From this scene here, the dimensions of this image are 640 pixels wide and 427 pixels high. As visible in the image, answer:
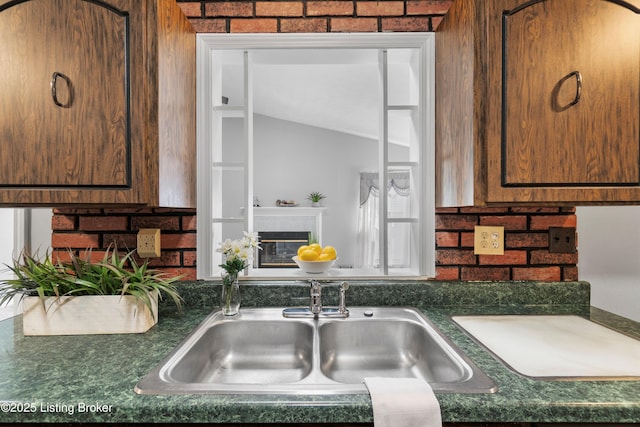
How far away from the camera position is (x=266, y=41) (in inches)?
52.2

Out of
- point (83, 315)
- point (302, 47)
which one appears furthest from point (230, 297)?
point (302, 47)

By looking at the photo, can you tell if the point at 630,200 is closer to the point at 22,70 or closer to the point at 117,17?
the point at 117,17

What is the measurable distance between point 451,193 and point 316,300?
1.87ft

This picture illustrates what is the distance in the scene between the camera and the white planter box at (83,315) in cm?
100

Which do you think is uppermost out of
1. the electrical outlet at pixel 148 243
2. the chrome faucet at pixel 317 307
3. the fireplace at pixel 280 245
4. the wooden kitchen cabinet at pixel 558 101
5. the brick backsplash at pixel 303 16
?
the brick backsplash at pixel 303 16

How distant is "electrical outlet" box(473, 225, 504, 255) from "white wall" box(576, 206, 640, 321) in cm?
A: 36

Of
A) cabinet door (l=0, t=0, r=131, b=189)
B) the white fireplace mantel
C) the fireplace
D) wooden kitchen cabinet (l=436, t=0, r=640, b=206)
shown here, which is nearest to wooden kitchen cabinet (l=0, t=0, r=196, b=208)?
cabinet door (l=0, t=0, r=131, b=189)

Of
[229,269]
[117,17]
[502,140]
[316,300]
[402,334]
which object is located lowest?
[402,334]

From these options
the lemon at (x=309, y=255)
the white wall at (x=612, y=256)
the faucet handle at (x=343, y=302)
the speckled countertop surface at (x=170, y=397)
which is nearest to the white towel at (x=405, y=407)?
the speckled countertop surface at (x=170, y=397)

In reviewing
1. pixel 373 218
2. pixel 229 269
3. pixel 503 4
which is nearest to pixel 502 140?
pixel 503 4

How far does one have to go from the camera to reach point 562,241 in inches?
51.0

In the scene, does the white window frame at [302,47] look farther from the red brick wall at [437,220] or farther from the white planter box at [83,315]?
the white planter box at [83,315]

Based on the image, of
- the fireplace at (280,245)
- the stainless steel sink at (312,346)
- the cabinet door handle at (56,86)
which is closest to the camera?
the cabinet door handle at (56,86)

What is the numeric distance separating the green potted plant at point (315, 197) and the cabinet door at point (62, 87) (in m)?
5.08
